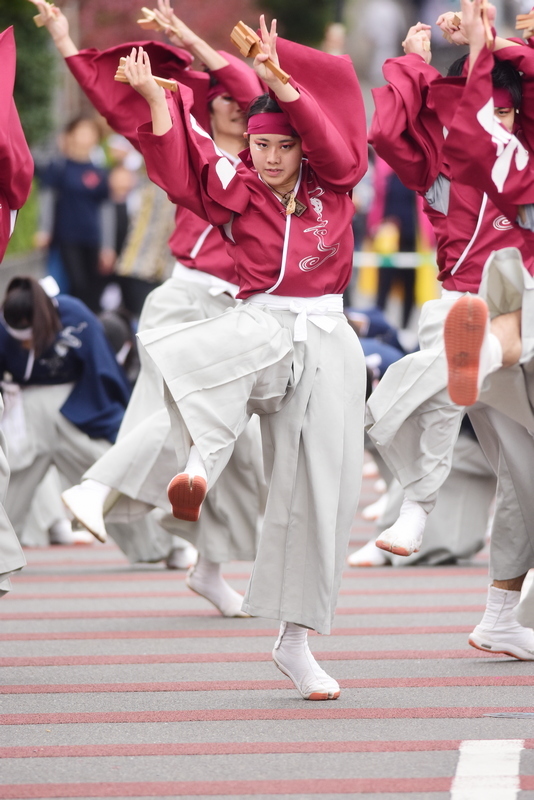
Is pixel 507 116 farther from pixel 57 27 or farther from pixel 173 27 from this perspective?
pixel 57 27

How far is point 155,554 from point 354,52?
2391 centimetres

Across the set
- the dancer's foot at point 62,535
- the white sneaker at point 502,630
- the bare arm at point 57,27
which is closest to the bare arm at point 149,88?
the bare arm at point 57,27

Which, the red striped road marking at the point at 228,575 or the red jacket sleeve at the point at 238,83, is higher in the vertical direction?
the red jacket sleeve at the point at 238,83

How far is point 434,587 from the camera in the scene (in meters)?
6.94

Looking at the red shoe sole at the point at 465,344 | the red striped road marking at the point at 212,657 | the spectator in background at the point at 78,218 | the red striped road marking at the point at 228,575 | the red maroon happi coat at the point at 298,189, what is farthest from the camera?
the spectator in background at the point at 78,218

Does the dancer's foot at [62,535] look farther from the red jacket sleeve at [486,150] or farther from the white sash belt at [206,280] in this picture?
the red jacket sleeve at [486,150]

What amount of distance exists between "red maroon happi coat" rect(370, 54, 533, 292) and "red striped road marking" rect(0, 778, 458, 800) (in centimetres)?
Result: 198

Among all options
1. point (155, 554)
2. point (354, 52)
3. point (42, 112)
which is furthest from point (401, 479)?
point (354, 52)

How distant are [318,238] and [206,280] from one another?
1727 mm

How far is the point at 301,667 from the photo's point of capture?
4684mm

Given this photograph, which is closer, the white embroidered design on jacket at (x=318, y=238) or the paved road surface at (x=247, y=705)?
the paved road surface at (x=247, y=705)

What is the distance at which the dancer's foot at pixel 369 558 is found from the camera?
7.79 m

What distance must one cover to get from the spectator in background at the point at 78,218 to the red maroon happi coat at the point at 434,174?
8.96 metres

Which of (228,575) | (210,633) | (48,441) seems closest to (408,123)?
(210,633)
